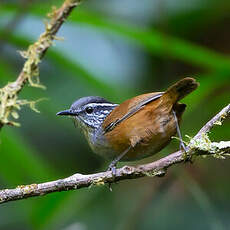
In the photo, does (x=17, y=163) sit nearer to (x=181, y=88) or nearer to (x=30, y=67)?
(x=30, y=67)

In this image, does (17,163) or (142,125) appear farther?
(17,163)

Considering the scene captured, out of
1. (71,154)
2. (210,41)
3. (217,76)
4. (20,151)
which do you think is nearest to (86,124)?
(20,151)

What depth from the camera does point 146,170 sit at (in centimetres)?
283

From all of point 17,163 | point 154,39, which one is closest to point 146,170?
point 17,163

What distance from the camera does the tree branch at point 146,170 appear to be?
2771mm

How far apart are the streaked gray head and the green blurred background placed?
93 mm

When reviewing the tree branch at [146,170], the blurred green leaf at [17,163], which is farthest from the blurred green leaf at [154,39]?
the tree branch at [146,170]

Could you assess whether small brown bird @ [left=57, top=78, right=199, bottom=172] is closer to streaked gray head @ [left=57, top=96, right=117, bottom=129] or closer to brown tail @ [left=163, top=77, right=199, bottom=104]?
brown tail @ [left=163, top=77, right=199, bottom=104]

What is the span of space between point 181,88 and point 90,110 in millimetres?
1028

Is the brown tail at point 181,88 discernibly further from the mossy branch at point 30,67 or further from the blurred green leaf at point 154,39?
the mossy branch at point 30,67

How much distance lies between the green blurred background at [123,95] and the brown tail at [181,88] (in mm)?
376

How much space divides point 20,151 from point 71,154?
95.8 inches

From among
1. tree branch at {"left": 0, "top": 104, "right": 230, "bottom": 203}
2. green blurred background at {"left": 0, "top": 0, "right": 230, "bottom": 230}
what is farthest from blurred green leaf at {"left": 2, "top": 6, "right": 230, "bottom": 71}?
tree branch at {"left": 0, "top": 104, "right": 230, "bottom": 203}

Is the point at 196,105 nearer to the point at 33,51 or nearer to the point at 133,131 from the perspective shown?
the point at 133,131
